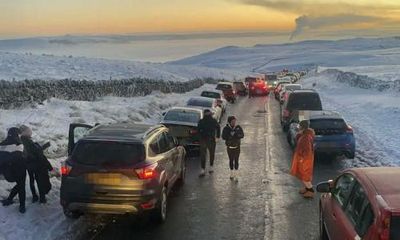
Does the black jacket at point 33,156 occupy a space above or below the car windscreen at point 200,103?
above

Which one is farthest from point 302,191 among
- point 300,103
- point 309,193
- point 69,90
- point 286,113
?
point 69,90

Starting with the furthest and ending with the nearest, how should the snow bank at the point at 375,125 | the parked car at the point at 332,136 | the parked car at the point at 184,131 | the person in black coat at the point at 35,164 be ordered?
the parked car at the point at 184,131 → the snow bank at the point at 375,125 → the parked car at the point at 332,136 → the person in black coat at the point at 35,164

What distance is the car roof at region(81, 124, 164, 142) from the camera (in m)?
9.65

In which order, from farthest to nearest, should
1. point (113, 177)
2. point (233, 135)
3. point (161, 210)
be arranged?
1. point (233, 135)
2. point (161, 210)
3. point (113, 177)

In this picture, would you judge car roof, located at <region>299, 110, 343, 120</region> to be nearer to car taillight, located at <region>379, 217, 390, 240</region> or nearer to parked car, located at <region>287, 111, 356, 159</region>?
parked car, located at <region>287, 111, 356, 159</region>

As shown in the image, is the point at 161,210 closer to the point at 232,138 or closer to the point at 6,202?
the point at 6,202

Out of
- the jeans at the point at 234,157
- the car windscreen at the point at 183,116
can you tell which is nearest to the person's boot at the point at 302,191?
the jeans at the point at 234,157

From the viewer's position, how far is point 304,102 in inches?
924

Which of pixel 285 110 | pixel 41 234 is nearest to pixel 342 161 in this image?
pixel 285 110

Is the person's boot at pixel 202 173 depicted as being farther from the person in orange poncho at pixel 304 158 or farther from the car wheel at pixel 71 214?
the car wheel at pixel 71 214

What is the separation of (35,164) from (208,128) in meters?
5.09

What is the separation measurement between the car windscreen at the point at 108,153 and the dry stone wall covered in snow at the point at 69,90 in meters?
14.5

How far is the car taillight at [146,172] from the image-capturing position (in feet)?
30.6

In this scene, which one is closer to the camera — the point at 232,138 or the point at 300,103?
the point at 232,138
